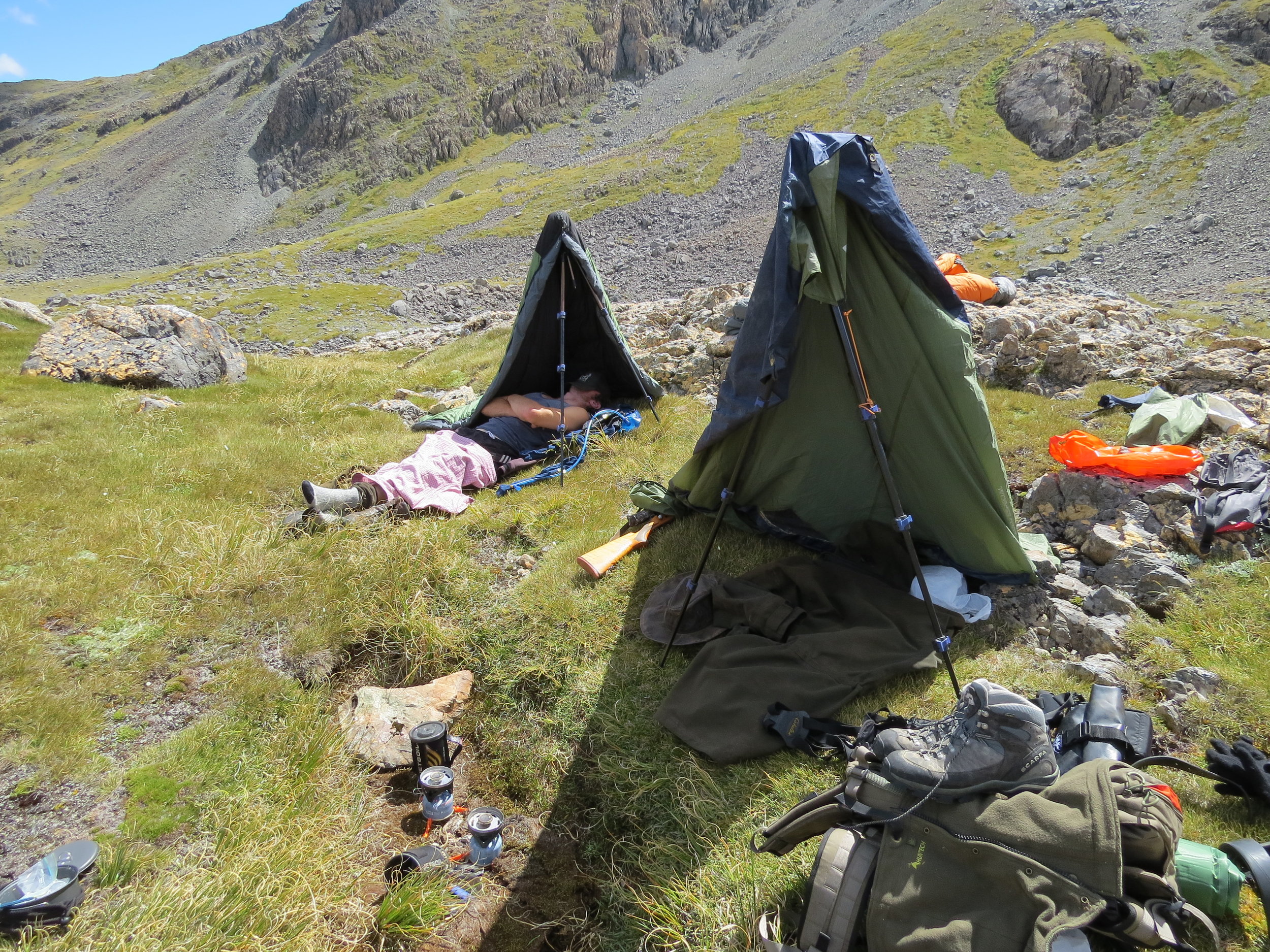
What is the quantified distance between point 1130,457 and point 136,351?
14.5 meters

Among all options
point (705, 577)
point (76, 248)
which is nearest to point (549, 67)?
point (76, 248)

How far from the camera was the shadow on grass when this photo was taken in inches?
126

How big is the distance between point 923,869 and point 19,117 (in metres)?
206

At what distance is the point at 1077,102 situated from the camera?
4859 cm

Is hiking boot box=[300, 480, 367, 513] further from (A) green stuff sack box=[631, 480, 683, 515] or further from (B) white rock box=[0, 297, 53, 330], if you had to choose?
(B) white rock box=[0, 297, 53, 330]

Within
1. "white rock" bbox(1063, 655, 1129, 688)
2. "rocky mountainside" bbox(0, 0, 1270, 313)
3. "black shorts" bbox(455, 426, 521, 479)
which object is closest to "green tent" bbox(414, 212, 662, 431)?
"black shorts" bbox(455, 426, 521, 479)

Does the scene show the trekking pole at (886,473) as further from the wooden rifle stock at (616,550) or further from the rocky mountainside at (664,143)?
the rocky mountainside at (664,143)

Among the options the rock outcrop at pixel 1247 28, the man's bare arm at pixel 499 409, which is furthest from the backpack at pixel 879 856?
the rock outcrop at pixel 1247 28

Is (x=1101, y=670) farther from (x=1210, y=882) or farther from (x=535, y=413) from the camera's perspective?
(x=535, y=413)

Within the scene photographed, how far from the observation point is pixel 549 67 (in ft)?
322

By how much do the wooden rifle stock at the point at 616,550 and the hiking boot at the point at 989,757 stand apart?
3.40m

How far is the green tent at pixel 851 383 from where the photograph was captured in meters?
4.40

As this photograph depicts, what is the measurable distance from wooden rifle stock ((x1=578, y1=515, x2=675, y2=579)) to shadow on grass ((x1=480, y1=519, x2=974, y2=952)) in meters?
1.27

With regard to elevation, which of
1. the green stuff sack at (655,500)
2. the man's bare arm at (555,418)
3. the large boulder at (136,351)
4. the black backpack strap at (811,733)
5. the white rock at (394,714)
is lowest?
the black backpack strap at (811,733)
